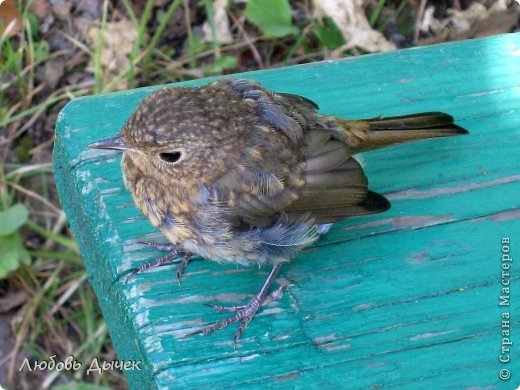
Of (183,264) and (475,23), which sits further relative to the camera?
(475,23)

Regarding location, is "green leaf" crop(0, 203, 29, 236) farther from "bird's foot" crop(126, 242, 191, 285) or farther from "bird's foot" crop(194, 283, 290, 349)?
"bird's foot" crop(194, 283, 290, 349)

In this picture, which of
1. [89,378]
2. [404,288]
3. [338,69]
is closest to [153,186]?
[404,288]

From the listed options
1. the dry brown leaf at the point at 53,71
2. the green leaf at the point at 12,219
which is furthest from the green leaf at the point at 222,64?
the green leaf at the point at 12,219

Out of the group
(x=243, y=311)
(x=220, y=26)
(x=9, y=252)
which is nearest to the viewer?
(x=243, y=311)

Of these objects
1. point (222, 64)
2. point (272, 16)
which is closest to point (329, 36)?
point (272, 16)

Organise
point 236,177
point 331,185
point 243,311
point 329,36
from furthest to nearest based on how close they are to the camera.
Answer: point 329,36
point 331,185
point 236,177
point 243,311

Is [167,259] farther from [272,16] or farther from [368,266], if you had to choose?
[272,16]

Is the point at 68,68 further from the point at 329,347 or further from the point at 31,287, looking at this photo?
the point at 329,347
